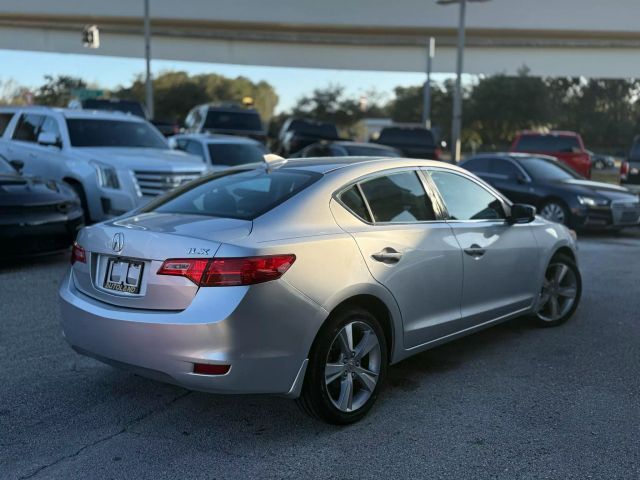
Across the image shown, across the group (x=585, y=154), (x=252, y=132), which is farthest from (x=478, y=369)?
(x=252, y=132)

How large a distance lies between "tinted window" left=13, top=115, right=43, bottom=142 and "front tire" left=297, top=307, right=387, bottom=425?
8.95 metres

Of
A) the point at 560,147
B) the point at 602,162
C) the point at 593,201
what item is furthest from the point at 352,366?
the point at 602,162

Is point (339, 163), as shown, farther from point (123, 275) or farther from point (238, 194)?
point (123, 275)

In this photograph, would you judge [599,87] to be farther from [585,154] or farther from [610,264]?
[610,264]

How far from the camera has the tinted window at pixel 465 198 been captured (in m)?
4.96

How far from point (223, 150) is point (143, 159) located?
3.54m

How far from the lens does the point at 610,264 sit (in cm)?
943

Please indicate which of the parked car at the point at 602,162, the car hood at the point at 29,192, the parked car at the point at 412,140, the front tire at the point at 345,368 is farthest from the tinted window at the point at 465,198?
the parked car at the point at 602,162

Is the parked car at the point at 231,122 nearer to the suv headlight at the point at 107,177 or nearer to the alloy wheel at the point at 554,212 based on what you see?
the alloy wheel at the point at 554,212

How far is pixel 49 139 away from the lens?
10367 millimetres

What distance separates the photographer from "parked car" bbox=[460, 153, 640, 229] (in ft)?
39.7

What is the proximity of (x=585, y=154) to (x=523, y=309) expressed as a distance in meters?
12.7

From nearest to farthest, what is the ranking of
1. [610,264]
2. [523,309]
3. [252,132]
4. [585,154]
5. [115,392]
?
1. [115,392]
2. [523,309]
3. [610,264]
4. [585,154]
5. [252,132]

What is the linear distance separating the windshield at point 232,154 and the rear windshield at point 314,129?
8.06 metres
